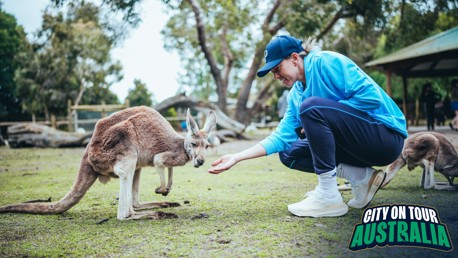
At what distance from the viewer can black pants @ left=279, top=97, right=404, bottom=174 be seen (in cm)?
227

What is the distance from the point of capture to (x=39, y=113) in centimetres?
2745

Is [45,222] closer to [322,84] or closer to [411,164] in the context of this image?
[322,84]

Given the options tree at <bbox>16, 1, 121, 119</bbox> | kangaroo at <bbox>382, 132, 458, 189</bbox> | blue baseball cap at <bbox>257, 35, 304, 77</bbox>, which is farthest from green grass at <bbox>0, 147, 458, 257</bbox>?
tree at <bbox>16, 1, 121, 119</bbox>

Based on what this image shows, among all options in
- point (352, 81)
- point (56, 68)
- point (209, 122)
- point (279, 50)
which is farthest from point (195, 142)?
point (56, 68)

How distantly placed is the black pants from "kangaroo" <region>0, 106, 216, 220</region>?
0.84m

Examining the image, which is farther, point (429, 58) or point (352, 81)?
point (429, 58)

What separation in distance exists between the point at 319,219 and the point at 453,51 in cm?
1019

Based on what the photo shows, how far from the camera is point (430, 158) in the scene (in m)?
3.30

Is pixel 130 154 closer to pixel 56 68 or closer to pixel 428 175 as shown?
pixel 428 175

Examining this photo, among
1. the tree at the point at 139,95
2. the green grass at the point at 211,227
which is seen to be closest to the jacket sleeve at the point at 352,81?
the green grass at the point at 211,227

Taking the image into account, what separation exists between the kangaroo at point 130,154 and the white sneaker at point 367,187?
1.05 meters

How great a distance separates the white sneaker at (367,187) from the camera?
97.9 inches

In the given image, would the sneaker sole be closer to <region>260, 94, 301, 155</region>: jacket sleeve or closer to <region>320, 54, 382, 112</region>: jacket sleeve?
<region>260, 94, 301, 155</region>: jacket sleeve

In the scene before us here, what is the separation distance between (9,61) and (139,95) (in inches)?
760
